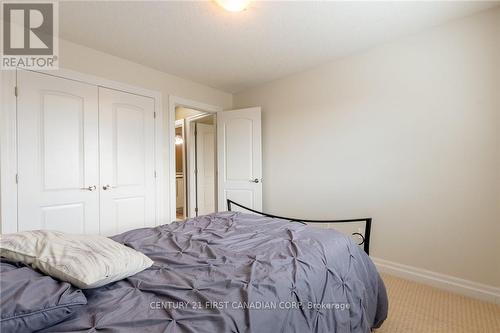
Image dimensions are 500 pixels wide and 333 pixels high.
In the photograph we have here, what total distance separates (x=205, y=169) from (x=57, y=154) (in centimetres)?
297

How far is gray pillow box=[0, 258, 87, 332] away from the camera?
2.21ft

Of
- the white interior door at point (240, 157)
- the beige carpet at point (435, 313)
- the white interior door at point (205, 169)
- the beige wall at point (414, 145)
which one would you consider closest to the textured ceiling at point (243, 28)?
the beige wall at point (414, 145)

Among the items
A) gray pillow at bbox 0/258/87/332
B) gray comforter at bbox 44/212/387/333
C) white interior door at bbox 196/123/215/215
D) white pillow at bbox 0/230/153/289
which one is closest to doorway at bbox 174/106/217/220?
white interior door at bbox 196/123/215/215

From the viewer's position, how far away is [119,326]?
756mm

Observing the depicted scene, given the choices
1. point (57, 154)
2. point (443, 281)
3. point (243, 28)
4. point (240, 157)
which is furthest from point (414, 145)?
point (57, 154)

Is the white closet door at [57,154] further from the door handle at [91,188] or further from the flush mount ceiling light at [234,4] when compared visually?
the flush mount ceiling light at [234,4]

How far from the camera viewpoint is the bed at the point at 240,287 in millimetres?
812

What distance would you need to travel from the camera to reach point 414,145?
2.39 meters

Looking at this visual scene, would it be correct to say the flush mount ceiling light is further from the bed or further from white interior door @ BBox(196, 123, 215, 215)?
white interior door @ BBox(196, 123, 215, 215)

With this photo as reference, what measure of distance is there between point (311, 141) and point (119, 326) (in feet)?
9.25

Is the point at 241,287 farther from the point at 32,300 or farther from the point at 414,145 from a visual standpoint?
the point at 414,145

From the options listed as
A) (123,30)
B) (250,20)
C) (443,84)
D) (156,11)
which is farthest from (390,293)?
(123,30)

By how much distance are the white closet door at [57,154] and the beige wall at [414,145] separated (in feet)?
7.88

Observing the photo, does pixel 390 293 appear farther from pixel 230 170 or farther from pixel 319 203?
pixel 230 170
